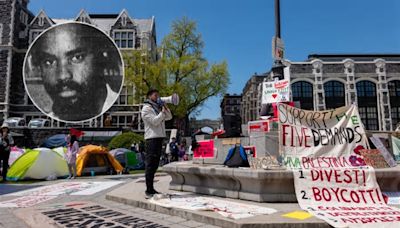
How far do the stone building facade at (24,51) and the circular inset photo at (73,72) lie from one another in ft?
26.6

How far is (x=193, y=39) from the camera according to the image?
34656mm

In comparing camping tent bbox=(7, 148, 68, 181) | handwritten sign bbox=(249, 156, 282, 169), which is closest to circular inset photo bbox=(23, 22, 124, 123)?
camping tent bbox=(7, 148, 68, 181)

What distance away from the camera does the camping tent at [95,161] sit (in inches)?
623

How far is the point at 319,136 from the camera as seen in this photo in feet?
20.6

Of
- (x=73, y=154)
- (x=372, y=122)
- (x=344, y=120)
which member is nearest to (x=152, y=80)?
(x=73, y=154)

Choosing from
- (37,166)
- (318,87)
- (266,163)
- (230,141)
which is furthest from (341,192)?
(318,87)

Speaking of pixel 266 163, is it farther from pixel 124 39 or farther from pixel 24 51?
pixel 24 51

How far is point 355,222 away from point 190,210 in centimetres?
228

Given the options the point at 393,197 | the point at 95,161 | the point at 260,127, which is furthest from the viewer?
the point at 95,161

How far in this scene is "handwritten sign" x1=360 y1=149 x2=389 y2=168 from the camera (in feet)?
19.6

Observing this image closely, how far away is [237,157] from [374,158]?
259 cm

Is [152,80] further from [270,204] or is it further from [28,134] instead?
[270,204]

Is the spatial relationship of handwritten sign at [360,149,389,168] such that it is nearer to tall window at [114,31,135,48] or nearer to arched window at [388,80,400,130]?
tall window at [114,31,135,48]

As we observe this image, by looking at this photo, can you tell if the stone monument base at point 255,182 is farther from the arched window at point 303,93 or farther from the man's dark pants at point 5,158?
the arched window at point 303,93
